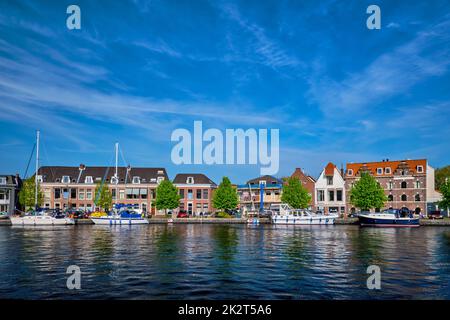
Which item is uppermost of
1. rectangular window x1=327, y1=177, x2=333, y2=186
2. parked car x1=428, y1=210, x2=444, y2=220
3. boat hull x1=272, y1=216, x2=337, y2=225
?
rectangular window x1=327, y1=177, x2=333, y2=186

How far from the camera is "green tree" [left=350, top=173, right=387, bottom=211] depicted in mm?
89375

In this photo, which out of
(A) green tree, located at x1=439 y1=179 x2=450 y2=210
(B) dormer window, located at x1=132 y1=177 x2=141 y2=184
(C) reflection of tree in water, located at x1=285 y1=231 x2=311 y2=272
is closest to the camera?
(C) reflection of tree in water, located at x1=285 y1=231 x2=311 y2=272

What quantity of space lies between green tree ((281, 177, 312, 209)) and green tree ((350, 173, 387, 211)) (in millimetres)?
11881

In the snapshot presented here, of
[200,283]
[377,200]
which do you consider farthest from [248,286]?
[377,200]

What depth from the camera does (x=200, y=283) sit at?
21.7 m

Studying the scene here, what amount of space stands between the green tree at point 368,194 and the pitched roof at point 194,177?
39.9 m

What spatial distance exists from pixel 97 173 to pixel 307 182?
5866 centimetres

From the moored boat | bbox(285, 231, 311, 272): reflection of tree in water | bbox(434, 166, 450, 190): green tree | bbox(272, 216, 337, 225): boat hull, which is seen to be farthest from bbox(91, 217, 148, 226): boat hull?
bbox(434, 166, 450, 190): green tree

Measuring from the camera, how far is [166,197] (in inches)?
3895

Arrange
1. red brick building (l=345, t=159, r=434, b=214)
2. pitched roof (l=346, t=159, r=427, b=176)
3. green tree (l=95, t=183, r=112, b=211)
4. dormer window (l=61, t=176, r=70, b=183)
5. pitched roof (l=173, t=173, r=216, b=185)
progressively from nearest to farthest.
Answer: red brick building (l=345, t=159, r=434, b=214) → pitched roof (l=346, t=159, r=427, b=176) → green tree (l=95, t=183, r=112, b=211) → dormer window (l=61, t=176, r=70, b=183) → pitched roof (l=173, t=173, r=216, b=185)

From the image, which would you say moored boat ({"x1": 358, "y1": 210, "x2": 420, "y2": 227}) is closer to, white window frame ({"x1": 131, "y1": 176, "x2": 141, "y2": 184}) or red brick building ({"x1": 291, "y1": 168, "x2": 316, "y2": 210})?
red brick building ({"x1": 291, "y1": 168, "x2": 316, "y2": 210})

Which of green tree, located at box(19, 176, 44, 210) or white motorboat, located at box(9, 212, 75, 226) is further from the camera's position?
green tree, located at box(19, 176, 44, 210)

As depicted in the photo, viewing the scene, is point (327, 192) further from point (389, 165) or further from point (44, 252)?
point (44, 252)
